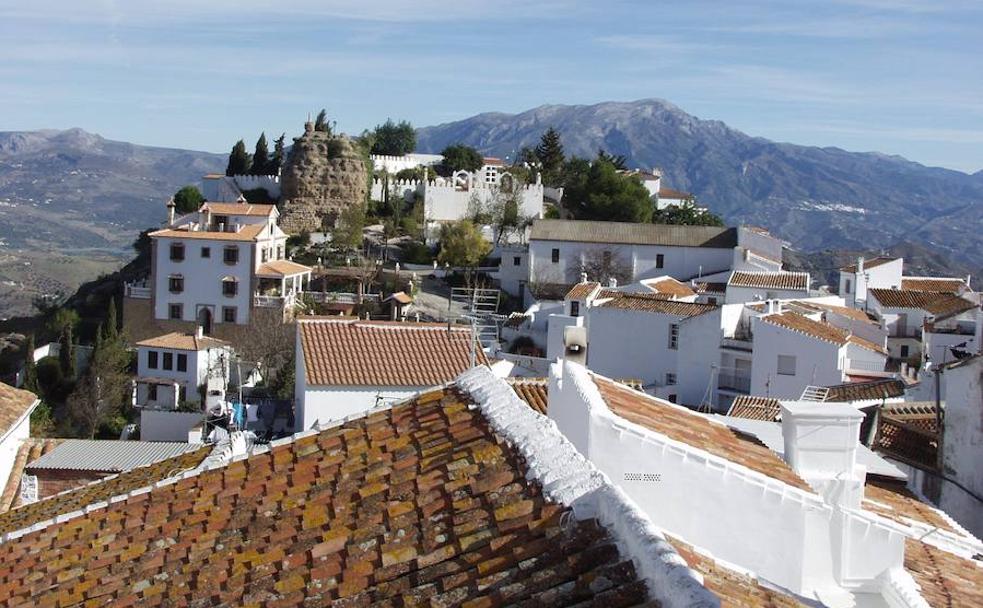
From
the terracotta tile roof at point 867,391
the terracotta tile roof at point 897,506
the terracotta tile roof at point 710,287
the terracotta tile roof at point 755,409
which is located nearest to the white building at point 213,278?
the terracotta tile roof at point 710,287

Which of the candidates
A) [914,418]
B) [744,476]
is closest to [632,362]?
[914,418]

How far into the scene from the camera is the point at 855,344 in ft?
92.8

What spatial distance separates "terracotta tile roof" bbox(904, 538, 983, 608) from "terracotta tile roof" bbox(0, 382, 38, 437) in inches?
483

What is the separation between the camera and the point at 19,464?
16.9m

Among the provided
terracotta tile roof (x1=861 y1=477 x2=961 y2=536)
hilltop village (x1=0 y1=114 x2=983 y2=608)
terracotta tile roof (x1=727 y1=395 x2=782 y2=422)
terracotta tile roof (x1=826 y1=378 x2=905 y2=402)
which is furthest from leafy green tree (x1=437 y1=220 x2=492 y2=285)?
terracotta tile roof (x1=861 y1=477 x2=961 y2=536)

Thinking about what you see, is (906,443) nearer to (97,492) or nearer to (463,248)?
(97,492)

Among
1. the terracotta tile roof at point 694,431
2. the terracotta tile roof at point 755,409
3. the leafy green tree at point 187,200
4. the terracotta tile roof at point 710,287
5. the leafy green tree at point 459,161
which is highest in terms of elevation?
the leafy green tree at point 459,161

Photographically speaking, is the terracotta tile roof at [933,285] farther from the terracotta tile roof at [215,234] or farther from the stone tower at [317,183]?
the stone tower at [317,183]

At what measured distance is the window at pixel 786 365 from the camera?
2658 centimetres

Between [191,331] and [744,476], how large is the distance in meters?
44.0

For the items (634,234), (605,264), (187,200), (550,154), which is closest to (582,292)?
(605,264)

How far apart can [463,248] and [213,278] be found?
12.0 meters

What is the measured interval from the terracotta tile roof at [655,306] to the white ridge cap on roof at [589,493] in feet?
81.9

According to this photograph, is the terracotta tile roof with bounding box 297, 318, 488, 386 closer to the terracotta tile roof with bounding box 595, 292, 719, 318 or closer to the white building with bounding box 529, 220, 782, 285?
the terracotta tile roof with bounding box 595, 292, 719, 318
